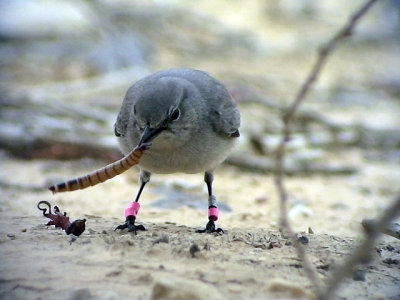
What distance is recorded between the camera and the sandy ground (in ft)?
11.0

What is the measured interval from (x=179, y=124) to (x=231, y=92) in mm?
6143

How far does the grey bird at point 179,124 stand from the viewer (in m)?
4.71

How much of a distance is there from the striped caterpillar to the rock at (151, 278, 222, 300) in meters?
1.09

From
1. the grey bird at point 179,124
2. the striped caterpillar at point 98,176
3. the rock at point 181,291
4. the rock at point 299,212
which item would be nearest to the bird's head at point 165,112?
the grey bird at point 179,124

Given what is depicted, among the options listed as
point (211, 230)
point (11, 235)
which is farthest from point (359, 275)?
point (11, 235)

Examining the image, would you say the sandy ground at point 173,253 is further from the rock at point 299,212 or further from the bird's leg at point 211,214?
the bird's leg at point 211,214

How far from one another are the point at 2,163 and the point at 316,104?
618 cm

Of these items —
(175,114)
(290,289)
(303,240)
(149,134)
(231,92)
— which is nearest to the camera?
(290,289)

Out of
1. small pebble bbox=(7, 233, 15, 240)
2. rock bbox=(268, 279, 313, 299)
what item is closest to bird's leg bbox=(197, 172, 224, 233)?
small pebble bbox=(7, 233, 15, 240)

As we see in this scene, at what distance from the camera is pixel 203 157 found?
5.20m

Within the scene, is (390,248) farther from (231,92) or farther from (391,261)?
(231,92)

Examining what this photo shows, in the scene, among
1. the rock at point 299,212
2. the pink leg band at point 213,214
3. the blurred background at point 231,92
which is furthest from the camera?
the blurred background at point 231,92

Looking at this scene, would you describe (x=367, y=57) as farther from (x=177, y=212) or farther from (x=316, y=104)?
(x=177, y=212)

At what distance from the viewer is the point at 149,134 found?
15.3 ft
